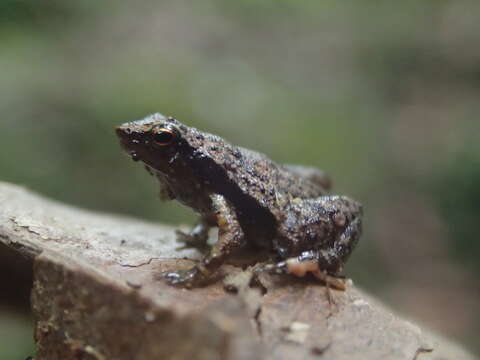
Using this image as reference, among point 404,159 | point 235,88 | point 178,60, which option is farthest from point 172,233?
point 404,159

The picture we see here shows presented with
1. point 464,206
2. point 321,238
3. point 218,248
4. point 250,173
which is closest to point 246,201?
point 250,173

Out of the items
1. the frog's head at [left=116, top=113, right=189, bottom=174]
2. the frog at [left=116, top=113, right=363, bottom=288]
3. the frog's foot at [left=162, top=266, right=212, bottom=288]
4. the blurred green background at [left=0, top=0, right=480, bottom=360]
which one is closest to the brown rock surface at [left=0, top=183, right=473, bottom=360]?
the frog's foot at [left=162, top=266, right=212, bottom=288]

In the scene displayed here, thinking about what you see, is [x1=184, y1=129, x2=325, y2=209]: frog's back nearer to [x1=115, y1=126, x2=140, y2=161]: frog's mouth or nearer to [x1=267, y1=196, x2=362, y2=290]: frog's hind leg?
[x1=267, y1=196, x2=362, y2=290]: frog's hind leg

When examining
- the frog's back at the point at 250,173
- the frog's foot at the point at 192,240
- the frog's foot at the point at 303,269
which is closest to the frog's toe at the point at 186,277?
the frog's foot at the point at 303,269

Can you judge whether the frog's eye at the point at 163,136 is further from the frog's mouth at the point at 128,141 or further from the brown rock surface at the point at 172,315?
the brown rock surface at the point at 172,315

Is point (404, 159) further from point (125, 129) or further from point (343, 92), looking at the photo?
point (125, 129)
